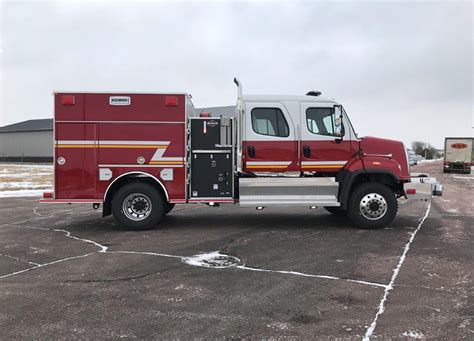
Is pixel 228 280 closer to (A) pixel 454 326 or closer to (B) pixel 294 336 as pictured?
(B) pixel 294 336

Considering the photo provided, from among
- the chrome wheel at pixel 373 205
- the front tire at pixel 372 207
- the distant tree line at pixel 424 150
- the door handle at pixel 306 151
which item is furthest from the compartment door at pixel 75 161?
the distant tree line at pixel 424 150

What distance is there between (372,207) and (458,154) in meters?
36.2

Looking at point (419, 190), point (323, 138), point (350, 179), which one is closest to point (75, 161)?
point (323, 138)

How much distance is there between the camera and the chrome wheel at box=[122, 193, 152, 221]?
923 centimetres

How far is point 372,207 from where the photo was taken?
932cm

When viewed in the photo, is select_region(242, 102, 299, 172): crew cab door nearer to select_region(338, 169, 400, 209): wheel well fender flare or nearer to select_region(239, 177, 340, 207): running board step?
select_region(239, 177, 340, 207): running board step

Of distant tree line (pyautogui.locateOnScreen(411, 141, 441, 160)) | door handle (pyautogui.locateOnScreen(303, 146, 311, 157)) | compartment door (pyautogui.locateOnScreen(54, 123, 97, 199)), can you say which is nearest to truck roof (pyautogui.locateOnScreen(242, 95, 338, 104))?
door handle (pyautogui.locateOnScreen(303, 146, 311, 157))

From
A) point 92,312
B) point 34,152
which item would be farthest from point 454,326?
point 34,152

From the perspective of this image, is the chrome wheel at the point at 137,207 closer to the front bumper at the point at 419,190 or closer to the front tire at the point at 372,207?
the front tire at the point at 372,207

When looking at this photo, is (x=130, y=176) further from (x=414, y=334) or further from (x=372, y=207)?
(x=414, y=334)

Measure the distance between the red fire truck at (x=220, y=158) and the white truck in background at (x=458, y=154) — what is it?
34844 mm

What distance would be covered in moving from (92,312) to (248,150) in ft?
18.1

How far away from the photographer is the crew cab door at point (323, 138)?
9.47 meters

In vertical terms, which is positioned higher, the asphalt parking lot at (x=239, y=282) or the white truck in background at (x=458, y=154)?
the white truck in background at (x=458, y=154)
